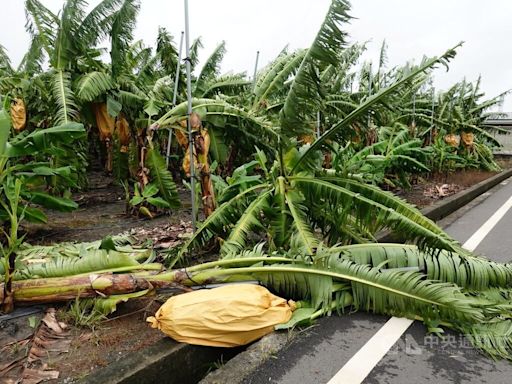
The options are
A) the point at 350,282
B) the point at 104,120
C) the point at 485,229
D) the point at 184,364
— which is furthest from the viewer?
the point at 104,120

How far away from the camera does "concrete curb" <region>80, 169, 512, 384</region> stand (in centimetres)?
190

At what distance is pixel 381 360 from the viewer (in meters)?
Result: 2.25

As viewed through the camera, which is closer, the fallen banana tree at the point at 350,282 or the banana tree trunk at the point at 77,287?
the fallen banana tree at the point at 350,282

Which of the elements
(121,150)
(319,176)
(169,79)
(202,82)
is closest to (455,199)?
(319,176)

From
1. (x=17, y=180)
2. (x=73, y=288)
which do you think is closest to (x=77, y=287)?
(x=73, y=288)

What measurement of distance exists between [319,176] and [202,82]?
3.74m

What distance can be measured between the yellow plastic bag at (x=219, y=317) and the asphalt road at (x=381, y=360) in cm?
22

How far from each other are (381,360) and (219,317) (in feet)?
3.13

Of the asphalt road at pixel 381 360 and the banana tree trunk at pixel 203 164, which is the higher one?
the banana tree trunk at pixel 203 164

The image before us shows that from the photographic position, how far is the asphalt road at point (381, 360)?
2.08 meters

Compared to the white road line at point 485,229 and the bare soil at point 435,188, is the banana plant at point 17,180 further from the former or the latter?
the bare soil at point 435,188

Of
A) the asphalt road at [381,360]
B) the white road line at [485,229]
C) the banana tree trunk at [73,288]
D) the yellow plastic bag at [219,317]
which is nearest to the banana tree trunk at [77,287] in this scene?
the banana tree trunk at [73,288]

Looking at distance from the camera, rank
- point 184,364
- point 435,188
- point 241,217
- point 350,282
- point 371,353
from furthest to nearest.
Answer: point 435,188 < point 241,217 < point 350,282 < point 371,353 < point 184,364

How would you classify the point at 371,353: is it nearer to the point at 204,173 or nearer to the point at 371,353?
the point at 371,353
